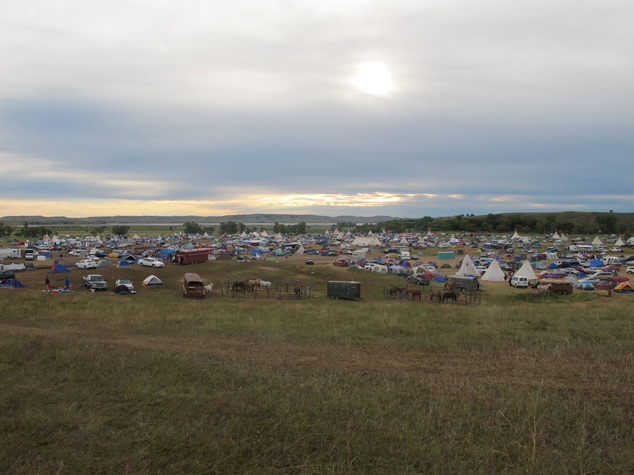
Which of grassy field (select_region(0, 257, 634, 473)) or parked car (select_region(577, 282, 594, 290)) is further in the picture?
parked car (select_region(577, 282, 594, 290))

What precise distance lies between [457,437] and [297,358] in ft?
18.2

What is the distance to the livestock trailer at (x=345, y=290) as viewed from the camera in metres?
32.9

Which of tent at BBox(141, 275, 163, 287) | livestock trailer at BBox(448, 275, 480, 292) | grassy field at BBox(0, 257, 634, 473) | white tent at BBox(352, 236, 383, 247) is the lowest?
livestock trailer at BBox(448, 275, 480, 292)

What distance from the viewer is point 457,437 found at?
6.39 metres

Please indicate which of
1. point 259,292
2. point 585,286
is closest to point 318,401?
point 259,292

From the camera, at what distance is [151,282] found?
36375 millimetres

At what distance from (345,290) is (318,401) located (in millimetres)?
A: 25692

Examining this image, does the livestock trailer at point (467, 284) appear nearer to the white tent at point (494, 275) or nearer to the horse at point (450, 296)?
the horse at point (450, 296)

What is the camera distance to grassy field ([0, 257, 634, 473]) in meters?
5.75

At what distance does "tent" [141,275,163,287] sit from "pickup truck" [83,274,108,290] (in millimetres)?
3151

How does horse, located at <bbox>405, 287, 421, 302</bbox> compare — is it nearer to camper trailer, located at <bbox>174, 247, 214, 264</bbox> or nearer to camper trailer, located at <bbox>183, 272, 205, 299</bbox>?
camper trailer, located at <bbox>183, 272, 205, 299</bbox>

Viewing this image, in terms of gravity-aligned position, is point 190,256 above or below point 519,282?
above

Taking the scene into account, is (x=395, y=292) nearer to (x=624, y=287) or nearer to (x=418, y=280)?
(x=418, y=280)

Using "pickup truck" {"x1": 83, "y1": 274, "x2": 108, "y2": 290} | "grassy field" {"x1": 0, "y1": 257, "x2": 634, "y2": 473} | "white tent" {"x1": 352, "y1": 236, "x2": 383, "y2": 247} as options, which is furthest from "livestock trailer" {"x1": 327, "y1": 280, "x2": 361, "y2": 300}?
"white tent" {"x1": 352, "y1": 236, "x2": 383, "y2": 247}
